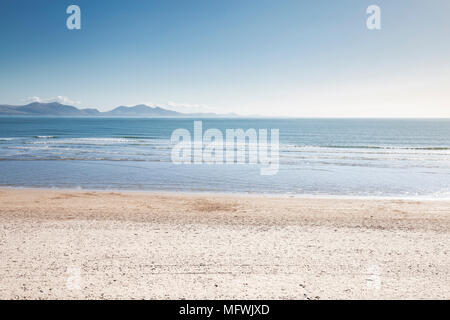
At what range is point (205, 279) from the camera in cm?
555

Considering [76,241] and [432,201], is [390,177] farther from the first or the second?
[76,241]

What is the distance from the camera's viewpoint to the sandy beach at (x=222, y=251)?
5230 mm

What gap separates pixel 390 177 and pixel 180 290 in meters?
17.5

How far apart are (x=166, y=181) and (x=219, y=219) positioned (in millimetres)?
8128

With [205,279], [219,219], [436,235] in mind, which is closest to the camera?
[205,279]

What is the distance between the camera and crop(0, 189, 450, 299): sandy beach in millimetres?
5230

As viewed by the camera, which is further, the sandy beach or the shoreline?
the shoreline

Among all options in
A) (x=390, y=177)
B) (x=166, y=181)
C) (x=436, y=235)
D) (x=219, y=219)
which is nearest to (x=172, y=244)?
(x=219, y=219)

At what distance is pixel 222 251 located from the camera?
22.5 feet

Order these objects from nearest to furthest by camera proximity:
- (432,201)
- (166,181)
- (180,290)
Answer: (180,290), (432,201), (166,181)

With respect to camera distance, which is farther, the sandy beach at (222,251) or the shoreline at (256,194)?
the shoreline at (256,194)

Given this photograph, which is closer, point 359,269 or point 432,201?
point 359,269

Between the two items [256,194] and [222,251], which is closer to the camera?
[222,251]
